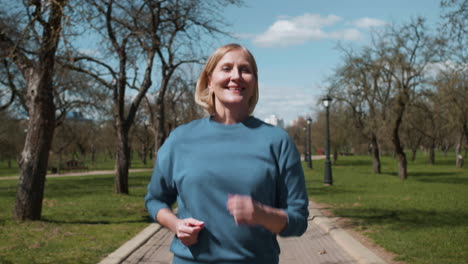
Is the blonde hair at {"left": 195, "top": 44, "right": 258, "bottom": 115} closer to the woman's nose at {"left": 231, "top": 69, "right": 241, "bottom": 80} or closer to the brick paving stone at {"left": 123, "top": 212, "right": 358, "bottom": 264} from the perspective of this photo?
the woman's nose at {"left": 231, "top": 69, "right": 241, "bottom": 80}

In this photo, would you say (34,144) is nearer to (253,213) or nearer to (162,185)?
(162,185)

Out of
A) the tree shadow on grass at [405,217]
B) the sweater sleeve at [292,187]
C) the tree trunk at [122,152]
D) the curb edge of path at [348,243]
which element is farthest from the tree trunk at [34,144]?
the sweater sleeve at [292,187]

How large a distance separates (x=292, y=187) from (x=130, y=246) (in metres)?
6.39

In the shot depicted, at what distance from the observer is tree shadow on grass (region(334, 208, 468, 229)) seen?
1046 cm

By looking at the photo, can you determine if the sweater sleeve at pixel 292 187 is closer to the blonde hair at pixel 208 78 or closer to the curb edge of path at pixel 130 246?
the blonde hair at pixel 208 78

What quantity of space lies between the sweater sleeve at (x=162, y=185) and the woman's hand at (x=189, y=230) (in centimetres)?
21

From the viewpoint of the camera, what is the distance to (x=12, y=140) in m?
49.3

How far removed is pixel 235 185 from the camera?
76.0 inches

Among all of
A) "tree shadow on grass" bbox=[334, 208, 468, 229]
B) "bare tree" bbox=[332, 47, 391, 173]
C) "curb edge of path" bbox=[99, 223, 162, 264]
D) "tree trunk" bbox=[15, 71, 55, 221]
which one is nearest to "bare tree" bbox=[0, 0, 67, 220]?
"tree trunk" bbox=[15, 71, 55, 221]

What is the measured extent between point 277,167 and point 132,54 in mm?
15809

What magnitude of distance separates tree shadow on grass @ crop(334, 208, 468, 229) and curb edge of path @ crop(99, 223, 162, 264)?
4.47 m

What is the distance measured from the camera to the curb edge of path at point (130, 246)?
6.91 meters

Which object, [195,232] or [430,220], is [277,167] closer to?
[195,232]

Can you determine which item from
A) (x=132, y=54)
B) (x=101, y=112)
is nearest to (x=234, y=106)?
(x=132, y=54)
